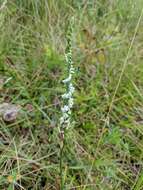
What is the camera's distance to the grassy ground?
1.74 metres

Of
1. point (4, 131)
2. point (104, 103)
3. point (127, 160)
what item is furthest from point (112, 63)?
point (4, 131)

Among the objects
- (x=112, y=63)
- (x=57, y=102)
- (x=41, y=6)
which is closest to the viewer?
(x=57, y=102)

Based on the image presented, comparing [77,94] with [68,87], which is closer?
[68,87]

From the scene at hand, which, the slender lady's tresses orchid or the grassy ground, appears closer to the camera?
the slender lady's tresses orchid

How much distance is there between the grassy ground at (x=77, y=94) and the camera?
1743mm

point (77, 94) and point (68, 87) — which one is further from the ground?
point (68, 87)

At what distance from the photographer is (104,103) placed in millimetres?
2025

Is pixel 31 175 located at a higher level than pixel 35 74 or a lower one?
lower

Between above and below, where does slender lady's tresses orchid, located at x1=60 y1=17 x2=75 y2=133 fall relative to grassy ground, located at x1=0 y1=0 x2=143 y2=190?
above

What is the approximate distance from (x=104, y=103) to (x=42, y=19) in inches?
24.3

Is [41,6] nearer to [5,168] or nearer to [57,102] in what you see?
[57,102]

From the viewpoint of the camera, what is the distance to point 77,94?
2.02m

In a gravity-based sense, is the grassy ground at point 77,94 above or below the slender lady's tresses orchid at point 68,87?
below

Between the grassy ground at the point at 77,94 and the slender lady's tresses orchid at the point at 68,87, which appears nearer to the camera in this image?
the slender lady's tresses orchid at the point at 68,87
